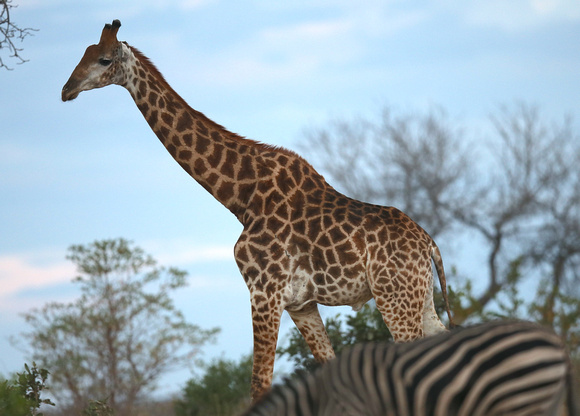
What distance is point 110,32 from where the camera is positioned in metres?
7.14

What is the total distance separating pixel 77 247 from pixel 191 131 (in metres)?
8.23

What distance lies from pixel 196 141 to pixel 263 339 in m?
2.12

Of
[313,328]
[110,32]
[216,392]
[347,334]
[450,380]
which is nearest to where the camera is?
[450,380]

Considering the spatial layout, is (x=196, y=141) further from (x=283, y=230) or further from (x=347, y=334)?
(x=347, y=334)

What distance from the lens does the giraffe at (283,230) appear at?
657 centimetres

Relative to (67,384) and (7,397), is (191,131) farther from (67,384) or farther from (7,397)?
(67,384)

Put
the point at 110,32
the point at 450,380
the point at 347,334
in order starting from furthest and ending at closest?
the point at 347,334 < the point at 110,32 < the point at 450,380

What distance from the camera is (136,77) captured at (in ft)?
24.0

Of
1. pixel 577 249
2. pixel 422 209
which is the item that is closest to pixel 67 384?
pixel 422 209

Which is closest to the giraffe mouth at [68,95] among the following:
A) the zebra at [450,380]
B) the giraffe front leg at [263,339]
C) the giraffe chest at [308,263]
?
the giraffe chest at [308,263]

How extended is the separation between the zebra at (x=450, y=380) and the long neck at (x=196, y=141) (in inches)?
138

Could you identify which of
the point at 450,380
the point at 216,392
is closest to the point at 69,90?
the point at 450,380

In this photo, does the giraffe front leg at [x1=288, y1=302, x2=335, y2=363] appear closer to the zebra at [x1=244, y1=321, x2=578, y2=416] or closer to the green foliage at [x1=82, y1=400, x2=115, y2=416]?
the green foliage at [x1=82, y1=400, x2=115, y2=416]

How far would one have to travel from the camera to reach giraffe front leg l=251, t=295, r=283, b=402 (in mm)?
6461
